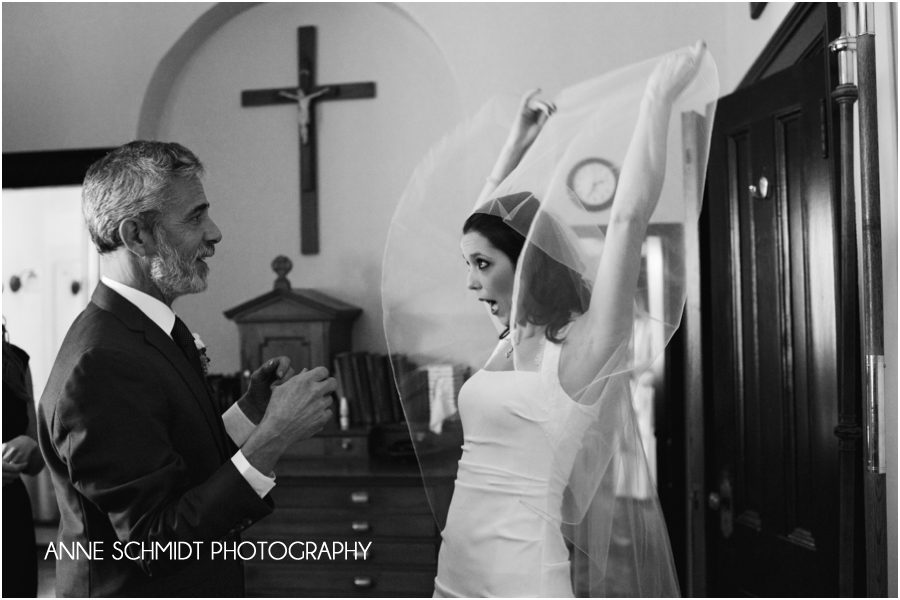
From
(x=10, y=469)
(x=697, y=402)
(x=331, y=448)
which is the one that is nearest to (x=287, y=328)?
(x=331, y=448)

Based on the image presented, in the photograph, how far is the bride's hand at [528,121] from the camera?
2.00 metres

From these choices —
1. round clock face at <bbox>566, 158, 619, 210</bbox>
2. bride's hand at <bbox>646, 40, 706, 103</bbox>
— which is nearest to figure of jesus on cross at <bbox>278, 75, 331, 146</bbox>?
round clock face at <bbox>566, 158, 619, 210</bbox>

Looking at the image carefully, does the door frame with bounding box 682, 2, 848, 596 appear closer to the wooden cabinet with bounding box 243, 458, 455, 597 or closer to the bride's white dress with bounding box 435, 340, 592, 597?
the wooden cabinet with bounding box 243, 458, 455, 597

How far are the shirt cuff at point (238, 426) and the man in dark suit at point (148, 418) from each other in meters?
0.15

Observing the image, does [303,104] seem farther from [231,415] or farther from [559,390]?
[559,390]

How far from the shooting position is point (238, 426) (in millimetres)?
1816

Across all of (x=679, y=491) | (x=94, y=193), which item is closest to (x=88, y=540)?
(x=94, y=193)

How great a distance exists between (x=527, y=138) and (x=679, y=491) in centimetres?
197

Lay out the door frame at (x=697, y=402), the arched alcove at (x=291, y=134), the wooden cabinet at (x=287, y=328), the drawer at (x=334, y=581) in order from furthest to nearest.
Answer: the arched alcove at (x=291, y=134) → the wooden cabinet at (x=287, y=328) → the drawer at (x=334, y=581) → the door frame at (x=697, y=402)

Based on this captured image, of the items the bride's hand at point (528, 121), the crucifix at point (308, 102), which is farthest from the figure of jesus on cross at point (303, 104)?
the bride's hand at point (528, 121)

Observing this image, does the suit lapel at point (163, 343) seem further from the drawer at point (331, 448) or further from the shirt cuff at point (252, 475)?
the drawer at point (331, 448)

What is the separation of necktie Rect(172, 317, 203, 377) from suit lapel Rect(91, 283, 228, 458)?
0.04 metres

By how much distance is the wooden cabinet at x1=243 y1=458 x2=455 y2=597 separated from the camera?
3160mm

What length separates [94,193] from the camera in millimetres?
1560
